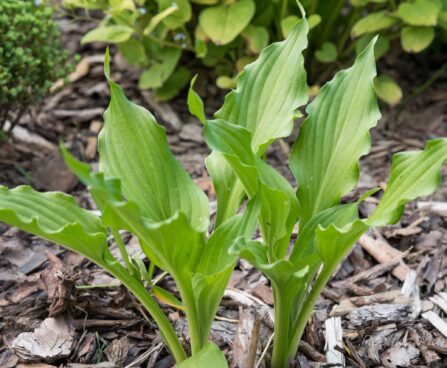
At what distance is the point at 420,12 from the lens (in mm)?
2980

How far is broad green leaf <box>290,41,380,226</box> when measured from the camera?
1.73 meters

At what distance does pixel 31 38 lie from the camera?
2.79m

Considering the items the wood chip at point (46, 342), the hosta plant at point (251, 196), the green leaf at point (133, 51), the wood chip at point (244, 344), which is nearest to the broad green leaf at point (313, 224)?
the hosta plant at point (251, 196)

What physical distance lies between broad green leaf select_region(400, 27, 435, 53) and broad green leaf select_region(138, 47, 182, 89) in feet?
3.66

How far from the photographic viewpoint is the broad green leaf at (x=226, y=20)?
2.99 meters

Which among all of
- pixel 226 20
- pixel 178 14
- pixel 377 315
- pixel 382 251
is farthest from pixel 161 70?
pixel 377 315

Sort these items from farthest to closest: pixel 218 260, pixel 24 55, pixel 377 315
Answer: pixel 24 55, pixel 377 315, pixel 218 260

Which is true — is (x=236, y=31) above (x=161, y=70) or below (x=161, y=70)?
above

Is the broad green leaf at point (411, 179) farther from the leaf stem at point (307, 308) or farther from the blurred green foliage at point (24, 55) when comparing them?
the blurred green foliage at point (24, 55)

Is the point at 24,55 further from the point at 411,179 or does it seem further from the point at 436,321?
the point at 436,321

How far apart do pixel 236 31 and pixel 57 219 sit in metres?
1.66

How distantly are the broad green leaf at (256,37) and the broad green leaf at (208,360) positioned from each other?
1.87 m

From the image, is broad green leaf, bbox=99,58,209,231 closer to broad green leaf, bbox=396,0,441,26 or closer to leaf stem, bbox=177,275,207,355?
leaf stem, bbox=177,275,207,355

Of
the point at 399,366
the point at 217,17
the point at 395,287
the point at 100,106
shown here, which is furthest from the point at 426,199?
the point at 100,106
